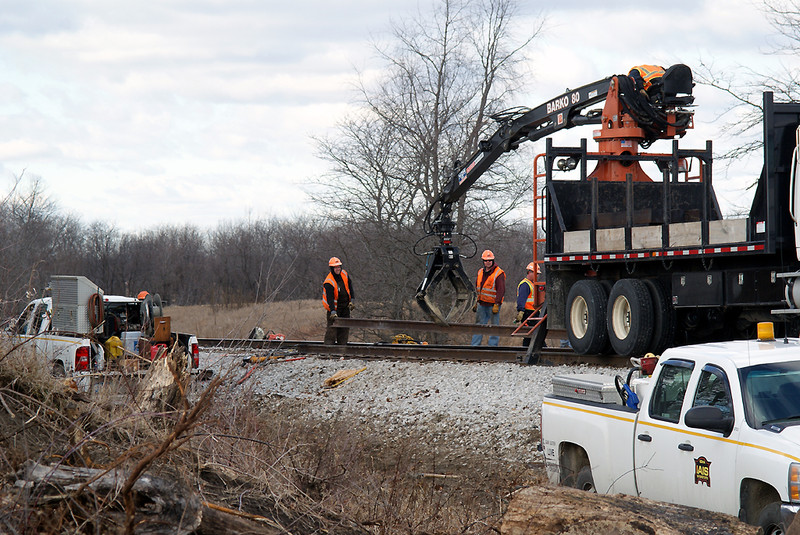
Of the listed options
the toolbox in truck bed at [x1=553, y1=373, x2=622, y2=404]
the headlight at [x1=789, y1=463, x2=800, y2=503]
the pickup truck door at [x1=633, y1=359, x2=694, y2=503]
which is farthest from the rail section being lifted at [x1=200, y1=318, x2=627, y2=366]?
the headlight at [x1=789, y1=463, x2=800, y2=503]

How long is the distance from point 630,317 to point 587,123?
3.76m

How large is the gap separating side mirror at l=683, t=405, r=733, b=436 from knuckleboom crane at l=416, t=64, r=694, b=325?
8622 millimetres

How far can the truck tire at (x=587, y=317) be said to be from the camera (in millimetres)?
13852

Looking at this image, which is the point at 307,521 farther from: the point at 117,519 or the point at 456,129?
the point at 456,129

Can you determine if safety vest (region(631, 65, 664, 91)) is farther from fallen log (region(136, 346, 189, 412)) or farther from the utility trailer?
fallen log (region(136, 346, 189, 412))

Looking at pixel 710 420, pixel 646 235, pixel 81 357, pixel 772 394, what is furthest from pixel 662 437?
pixel 81 357

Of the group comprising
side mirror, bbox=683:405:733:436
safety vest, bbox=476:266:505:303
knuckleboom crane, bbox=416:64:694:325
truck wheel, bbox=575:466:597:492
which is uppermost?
knuckleboom crane, bbox=416:64:694:325

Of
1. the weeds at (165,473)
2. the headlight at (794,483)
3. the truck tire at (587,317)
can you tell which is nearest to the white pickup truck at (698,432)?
the headlight at (794,483)

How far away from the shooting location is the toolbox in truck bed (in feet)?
22.7

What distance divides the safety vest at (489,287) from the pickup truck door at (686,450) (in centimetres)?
1198

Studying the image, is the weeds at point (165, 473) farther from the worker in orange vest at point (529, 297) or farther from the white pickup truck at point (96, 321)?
the worker in orange vest at point (529, 297)

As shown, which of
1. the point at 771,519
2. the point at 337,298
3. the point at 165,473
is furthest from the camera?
the point at 337,298

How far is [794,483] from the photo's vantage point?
4941 mm

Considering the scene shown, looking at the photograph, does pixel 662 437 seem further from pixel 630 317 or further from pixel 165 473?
pixel 630 317
